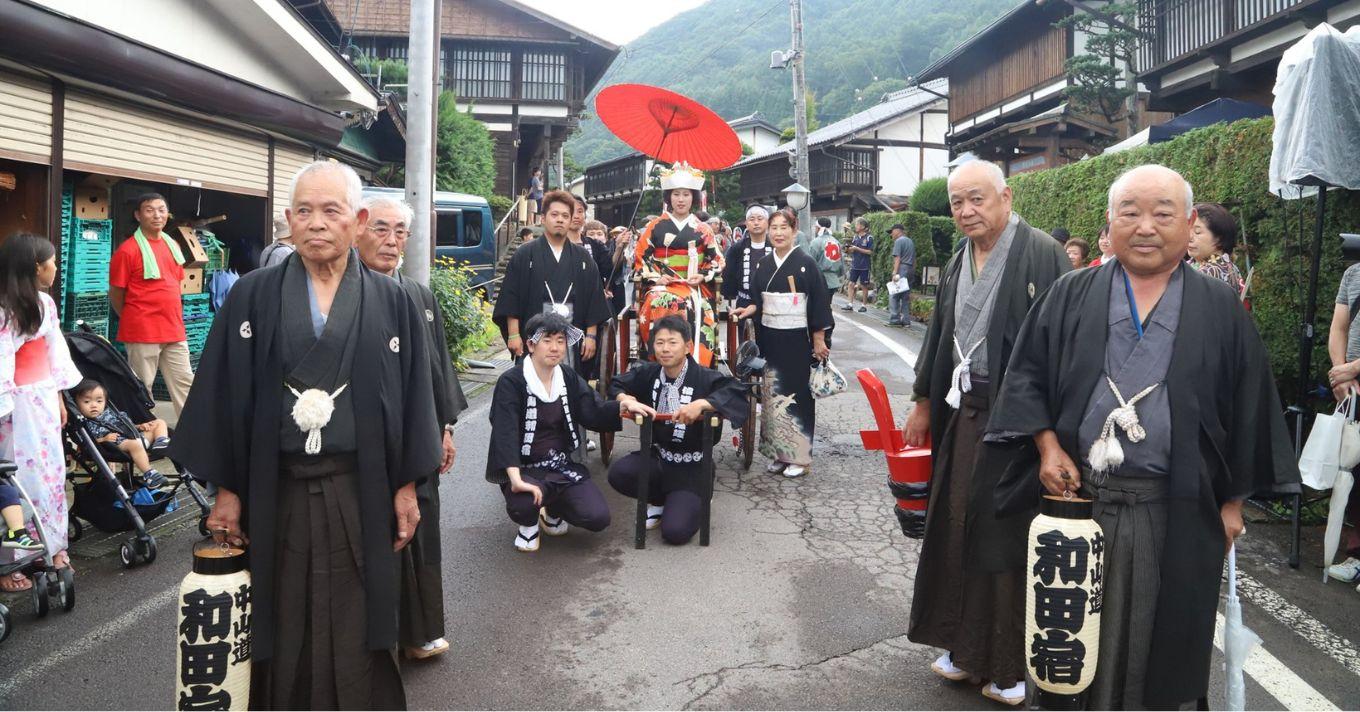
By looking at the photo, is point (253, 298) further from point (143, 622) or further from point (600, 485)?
point (600, 485)

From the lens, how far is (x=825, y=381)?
7.62 metres

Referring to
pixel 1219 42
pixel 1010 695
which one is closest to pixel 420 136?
pixel 1010 695

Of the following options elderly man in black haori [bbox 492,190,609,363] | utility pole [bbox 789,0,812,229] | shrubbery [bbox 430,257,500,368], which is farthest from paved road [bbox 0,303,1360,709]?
utility pole [bbox 789,0,812,229]

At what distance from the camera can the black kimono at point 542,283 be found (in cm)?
716

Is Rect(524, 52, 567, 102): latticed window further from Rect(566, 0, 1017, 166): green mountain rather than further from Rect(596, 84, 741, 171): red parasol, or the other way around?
Rect(566, 0, 1017, 166): green mountain

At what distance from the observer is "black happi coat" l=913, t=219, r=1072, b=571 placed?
357 cm

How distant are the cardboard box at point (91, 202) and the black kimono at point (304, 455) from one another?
6661 millimetres

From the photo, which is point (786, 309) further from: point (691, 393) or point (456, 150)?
point (456, 150)

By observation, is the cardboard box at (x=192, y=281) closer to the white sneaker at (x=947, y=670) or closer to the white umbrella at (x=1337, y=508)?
the white sneaker at (x=947, y=670)

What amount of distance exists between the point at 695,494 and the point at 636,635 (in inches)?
62.3

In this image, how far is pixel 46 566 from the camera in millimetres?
4469

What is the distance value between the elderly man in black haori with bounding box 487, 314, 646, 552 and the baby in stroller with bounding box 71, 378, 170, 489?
2005 millimetres

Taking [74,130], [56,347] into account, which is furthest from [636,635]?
[74,130]

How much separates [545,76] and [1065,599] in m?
26.6
